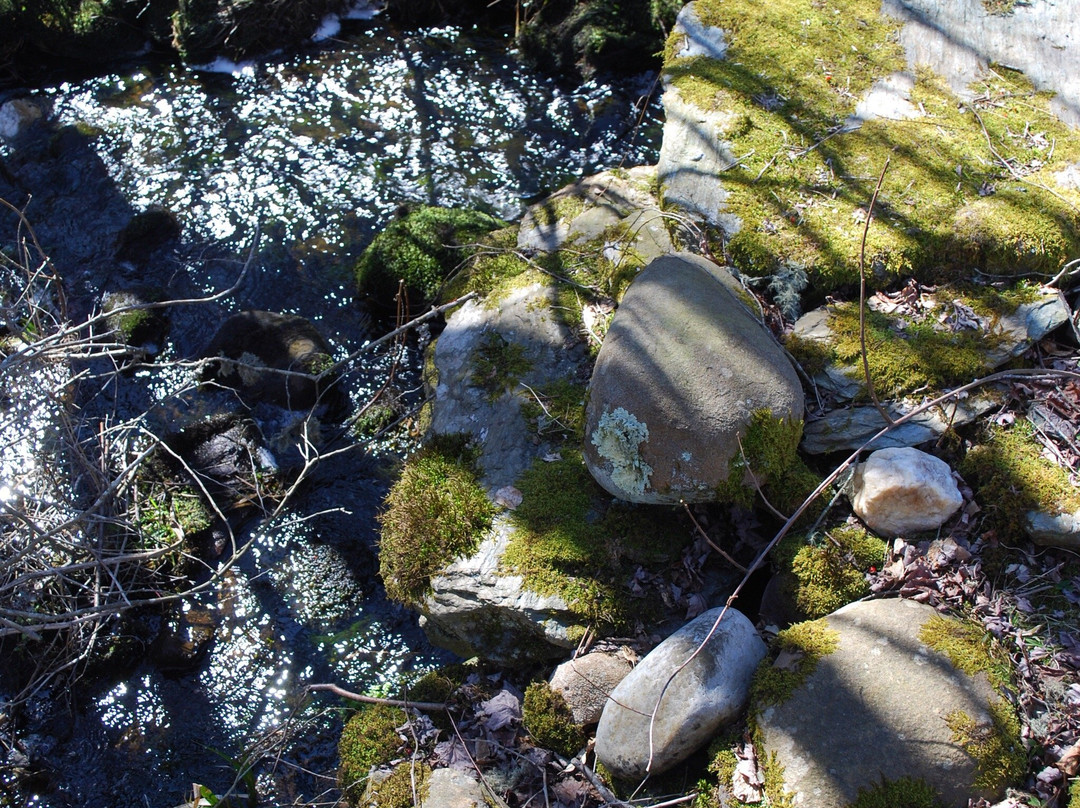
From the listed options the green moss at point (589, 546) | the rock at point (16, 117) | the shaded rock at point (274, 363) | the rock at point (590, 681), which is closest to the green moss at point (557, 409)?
the green moss at point (589, 546)

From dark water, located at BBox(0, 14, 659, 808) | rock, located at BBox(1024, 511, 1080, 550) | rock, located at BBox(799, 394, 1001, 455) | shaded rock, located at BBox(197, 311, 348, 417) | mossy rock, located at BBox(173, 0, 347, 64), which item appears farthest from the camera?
mossy rock, located at BBox(173, 0, 347, 64)

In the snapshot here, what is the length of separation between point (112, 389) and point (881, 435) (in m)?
5.80

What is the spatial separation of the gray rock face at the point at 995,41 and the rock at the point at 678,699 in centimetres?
422

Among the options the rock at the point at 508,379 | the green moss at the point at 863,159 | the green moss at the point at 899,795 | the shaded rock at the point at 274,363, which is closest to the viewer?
the green moss at the point at 899,795

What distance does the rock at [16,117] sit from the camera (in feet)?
26.5

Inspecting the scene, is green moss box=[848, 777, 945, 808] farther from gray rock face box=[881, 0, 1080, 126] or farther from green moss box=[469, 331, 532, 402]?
gray rock face box=[881, 0, 1080, 126]

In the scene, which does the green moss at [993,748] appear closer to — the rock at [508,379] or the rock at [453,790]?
the rock at [453,790]

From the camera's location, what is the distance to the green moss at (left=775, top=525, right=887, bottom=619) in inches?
142

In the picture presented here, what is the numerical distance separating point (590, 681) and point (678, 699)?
1.88 feet

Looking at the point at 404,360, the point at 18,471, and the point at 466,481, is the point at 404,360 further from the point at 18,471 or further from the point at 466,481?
the point at 18,471

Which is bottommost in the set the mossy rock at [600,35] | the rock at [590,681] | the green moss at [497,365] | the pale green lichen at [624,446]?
the rock at [590,681]

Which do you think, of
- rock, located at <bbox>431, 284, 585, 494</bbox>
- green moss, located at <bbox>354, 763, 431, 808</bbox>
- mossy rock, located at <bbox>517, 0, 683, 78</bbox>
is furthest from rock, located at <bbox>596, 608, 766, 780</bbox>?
mossy rock, located at <bbox>517, 0, 683, 78</bbox>

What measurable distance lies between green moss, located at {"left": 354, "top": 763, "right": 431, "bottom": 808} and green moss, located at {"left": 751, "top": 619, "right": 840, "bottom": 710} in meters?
1.67

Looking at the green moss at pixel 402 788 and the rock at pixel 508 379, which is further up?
the rock at pixel 508 379
